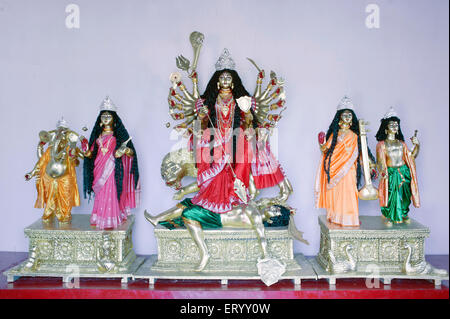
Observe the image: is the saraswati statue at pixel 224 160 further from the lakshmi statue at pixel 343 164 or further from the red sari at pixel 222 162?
the lakshmi statue at pixel 343 164

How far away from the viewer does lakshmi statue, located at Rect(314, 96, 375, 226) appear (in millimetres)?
3961

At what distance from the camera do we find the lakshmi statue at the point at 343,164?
3.96m

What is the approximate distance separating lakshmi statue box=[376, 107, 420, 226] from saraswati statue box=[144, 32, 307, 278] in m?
0.97

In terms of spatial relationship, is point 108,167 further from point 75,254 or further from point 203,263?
point 203,263

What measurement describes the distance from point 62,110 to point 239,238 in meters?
2.64

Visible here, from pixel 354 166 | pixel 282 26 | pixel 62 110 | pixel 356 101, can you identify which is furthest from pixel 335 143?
pixel 62 110

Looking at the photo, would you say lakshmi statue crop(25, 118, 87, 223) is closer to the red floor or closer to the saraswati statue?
the red floor

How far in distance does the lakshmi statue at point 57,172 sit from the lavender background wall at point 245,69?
0.54 metres

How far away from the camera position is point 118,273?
3.87 m

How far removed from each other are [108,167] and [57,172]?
0.55 metres

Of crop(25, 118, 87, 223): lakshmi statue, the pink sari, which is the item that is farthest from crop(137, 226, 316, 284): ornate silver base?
crop(25, 118, 87, 223): lakshmi statue

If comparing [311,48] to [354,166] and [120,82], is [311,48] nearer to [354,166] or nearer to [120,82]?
[354,166]

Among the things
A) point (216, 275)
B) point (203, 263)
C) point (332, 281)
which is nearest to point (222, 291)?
point (216, 275)

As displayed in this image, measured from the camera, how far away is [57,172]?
13.4 ft
